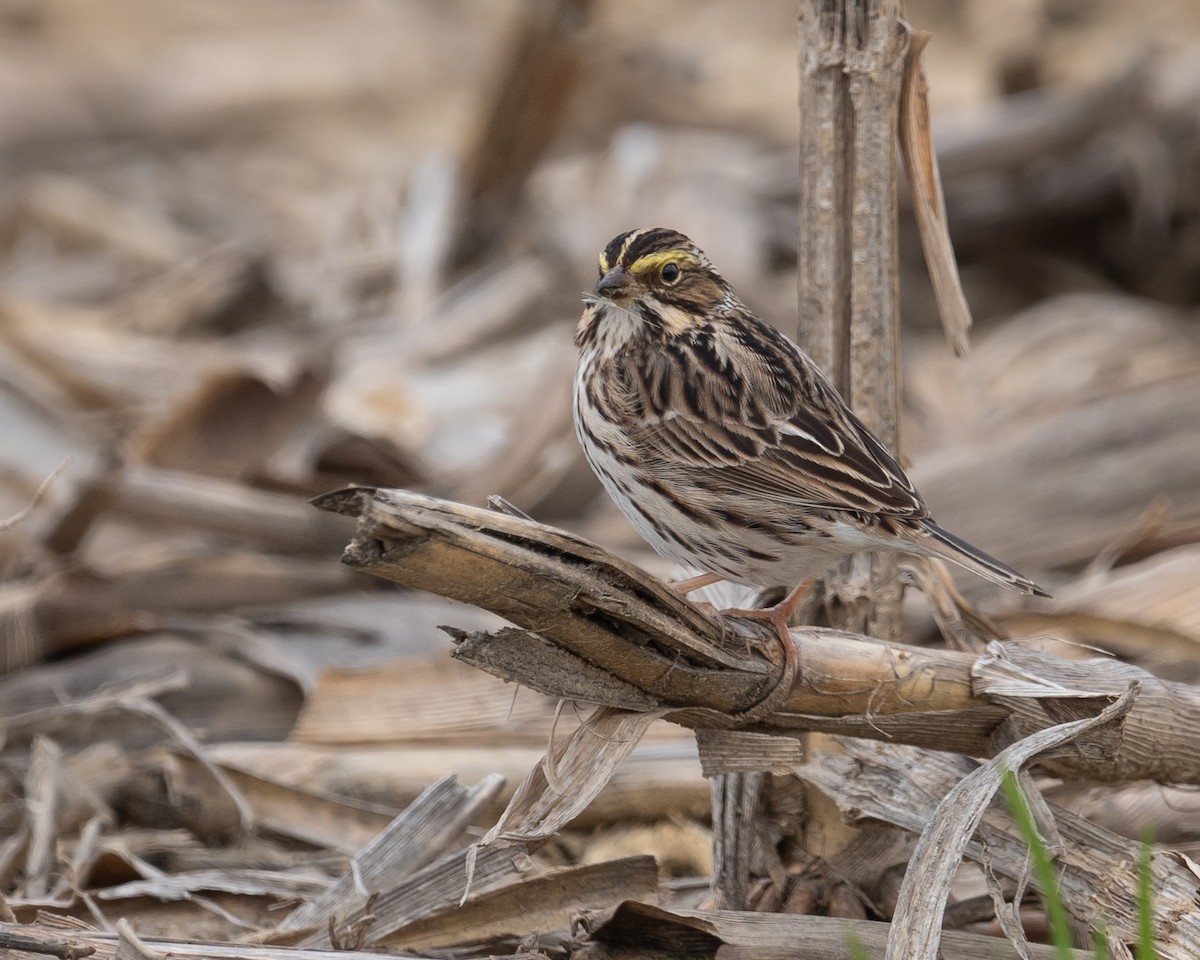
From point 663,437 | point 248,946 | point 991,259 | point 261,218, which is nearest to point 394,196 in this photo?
point 261,218

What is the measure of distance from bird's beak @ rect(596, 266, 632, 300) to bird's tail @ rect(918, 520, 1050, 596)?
1018mm

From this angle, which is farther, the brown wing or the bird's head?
the bird's head

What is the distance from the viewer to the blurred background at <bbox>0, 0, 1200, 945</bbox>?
5.45m

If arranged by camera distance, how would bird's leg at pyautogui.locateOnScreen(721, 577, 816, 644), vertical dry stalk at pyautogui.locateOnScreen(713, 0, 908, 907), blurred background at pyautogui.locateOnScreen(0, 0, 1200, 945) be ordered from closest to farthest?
bird's leg at pyautogui.locateOnScreen(721, 577, 816, 644), vertical dry stalk at pyautogui.locateOnScreen(713, 0, 908, 907), blurred background at pyautogui.locateOnScreen(0, 0, 1200, 945)

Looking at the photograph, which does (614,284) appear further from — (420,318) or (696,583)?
(420,318)

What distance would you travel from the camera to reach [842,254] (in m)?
4.02

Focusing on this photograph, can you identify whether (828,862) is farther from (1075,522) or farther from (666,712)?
(1075,522)

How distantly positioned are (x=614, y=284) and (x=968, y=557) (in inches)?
45.8

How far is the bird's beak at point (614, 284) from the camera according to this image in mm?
4324

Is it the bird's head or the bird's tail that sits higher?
the bird's head

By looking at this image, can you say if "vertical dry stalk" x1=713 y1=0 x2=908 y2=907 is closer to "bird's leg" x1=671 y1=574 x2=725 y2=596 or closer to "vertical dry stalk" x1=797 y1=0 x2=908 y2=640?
"vertical dry stalk" x1=797 y1=0 x2=908 y2=640

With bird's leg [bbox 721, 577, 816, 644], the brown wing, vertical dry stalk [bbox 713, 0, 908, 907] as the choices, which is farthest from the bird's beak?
bird's leg [bbox 721, 577, 816, 644]

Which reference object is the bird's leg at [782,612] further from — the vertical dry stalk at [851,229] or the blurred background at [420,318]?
the blurred background at [420,318]

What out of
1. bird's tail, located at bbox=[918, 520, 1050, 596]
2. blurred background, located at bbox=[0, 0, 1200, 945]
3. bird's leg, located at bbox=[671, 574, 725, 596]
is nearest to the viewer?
bird's tail, located at bbox=[918, 520, 1050, 596]
